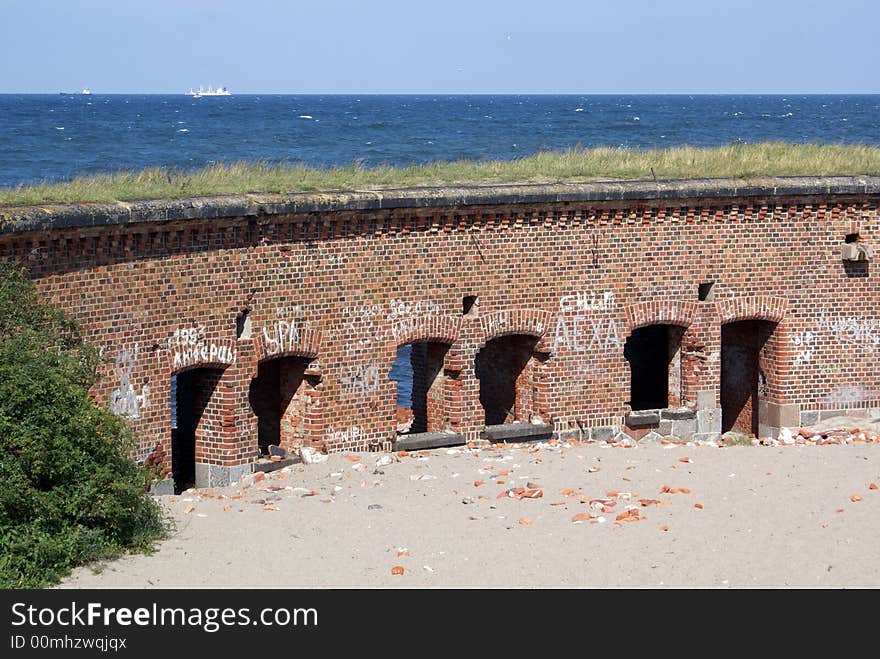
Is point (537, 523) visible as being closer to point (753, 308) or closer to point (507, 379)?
point (507, 379)

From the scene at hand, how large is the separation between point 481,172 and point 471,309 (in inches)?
88.2

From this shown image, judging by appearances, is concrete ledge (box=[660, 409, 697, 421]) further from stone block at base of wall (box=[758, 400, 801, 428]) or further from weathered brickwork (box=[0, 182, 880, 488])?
stone block at base of wall (box=[758, 400, 801, 428])

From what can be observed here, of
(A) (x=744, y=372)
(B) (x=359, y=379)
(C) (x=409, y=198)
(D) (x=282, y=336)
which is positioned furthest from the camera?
(A) (x=744, y=372)

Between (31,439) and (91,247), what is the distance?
3450 millimetres

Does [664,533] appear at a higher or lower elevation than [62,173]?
lower

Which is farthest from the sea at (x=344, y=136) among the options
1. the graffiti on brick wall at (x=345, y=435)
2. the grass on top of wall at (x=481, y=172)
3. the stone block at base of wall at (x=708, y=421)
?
the graffiti on brick wall at (x=345, y=435)

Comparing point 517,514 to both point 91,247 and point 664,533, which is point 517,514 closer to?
point 664,533

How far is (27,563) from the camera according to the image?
12.3 metres

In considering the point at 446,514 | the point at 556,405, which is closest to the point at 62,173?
the point at 556,405

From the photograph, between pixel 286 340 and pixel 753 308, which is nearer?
pixel 286 340

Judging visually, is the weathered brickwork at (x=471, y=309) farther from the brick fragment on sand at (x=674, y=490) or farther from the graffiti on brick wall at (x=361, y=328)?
the brick fragment on sand at (x=674, y=490)

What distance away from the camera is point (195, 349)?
1681cm

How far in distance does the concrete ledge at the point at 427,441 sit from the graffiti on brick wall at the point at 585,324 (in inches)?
74.1

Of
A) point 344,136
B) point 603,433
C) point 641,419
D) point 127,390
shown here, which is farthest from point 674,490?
point 344,136
